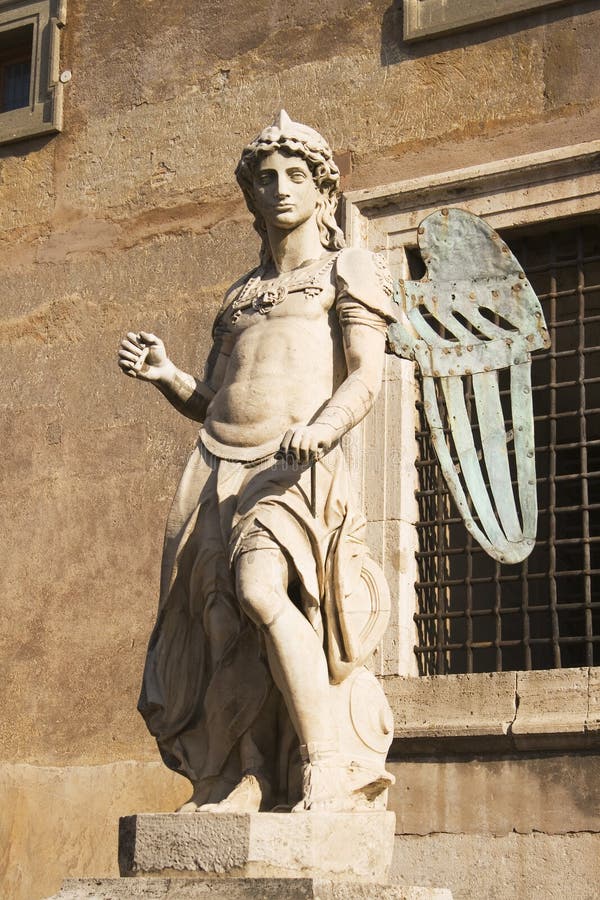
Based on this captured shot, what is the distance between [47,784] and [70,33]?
4.06 metres

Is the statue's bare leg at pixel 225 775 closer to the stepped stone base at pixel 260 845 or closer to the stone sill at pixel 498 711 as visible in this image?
the stepped stone base at pixel 260 845

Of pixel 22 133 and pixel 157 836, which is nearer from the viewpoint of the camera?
pixel 157 836

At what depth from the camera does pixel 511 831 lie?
6.75 metres

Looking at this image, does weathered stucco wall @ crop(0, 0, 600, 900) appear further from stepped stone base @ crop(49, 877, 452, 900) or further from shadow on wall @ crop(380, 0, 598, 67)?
stepped stone base @ crop(49, 877, 452, 900)

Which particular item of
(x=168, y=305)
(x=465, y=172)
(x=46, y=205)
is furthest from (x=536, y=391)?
(x=46, y=205)

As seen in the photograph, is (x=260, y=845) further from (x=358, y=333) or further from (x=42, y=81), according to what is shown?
(x=42, y=81)

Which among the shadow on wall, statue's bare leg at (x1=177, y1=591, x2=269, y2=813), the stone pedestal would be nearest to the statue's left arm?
statue's bare leg at (x1=177, y1=591, x2=269, y2=813)

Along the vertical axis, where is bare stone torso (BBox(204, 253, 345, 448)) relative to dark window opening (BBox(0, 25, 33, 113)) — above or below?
below

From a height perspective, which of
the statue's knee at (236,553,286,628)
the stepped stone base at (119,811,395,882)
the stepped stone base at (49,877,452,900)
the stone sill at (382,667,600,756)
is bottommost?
the stepped stone base at (49,877,452,900)

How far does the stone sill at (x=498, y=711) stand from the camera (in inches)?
266

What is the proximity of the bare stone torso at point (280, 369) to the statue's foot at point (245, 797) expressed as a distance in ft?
3.42

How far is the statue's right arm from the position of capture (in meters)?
5.51

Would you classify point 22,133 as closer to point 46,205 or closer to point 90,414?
point 46,205

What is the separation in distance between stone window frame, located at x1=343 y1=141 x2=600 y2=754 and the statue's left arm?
6.86ft
